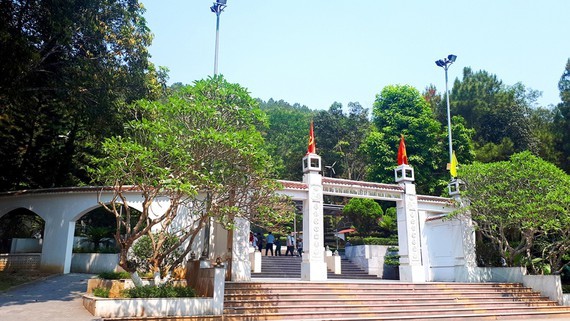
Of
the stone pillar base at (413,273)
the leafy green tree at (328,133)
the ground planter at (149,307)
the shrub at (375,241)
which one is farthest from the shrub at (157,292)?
the leafy green tree at (328,133)

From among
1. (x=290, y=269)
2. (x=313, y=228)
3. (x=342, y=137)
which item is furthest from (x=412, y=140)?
(x=313, y=228)

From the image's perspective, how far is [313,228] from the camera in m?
14.3

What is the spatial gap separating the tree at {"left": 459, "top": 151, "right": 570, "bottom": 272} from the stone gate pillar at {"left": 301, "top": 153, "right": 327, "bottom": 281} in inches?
214

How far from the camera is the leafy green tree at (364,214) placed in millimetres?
22078

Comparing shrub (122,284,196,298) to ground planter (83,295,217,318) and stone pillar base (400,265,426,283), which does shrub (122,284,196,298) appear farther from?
stone pillar base (400,265,426,283)

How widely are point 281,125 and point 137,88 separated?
31943 mm

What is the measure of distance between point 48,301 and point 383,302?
28.7ft

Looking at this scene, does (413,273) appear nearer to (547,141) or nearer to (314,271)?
(314,271)

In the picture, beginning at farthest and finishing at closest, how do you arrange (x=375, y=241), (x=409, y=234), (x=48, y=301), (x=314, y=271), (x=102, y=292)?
(x=375, y=241) → (x=409, y=234) → (x=314, y=271) → (x=48, y=301) → (x=102, y=292)

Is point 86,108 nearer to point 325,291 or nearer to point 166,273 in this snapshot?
point 166,273

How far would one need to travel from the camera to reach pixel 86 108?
14.8m

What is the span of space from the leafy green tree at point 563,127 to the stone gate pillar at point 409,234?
41.7ft

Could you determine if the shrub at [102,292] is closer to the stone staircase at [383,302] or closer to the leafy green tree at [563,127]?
the stone staircase at [383,302]

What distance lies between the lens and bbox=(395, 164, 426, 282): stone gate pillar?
613 inches
